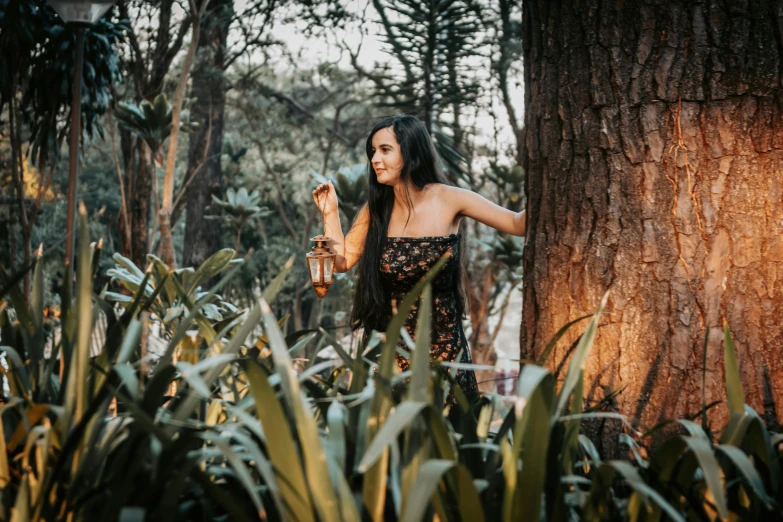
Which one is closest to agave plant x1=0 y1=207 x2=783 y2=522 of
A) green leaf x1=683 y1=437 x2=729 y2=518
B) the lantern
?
green leaf x1=683 y1=437 x2=729 y2=518

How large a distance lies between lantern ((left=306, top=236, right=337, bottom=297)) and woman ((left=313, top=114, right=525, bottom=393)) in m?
0.33

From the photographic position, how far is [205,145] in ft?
41.8

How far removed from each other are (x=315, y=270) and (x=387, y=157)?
684 mm

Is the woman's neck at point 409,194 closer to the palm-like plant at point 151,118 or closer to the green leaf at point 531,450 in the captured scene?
the green leaf at point 531,450

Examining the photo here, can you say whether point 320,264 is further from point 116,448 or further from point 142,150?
point 142,150

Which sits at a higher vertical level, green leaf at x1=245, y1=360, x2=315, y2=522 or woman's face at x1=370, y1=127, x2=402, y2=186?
woman's face at x1=370, y1=127, x2=402, y2=186

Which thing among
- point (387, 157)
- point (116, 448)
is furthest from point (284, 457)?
point (387, 157)

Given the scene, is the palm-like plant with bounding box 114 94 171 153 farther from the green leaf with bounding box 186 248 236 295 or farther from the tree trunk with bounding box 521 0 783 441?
the tree trunk with bounding box 521 0 783 441

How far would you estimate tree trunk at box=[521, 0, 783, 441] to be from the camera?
1756mm

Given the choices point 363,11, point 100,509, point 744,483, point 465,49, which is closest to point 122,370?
point 100,509

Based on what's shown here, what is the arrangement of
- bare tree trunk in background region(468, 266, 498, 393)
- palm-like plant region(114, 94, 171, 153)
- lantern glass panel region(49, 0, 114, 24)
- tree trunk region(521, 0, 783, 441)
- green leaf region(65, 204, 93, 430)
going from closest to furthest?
green leaf region(65, 204, 93, 430), tree trunk region(521, 0, 783, 441), lantern glass panel region(49, 0, 114, 24), palm-like plant region(114, 94, 171, 153), bare tree trunk in background region(468, 266, 498, 393)

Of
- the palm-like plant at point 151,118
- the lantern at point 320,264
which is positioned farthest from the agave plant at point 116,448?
the palm-like plant at point 151,118

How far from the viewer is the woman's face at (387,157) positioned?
3.30 m

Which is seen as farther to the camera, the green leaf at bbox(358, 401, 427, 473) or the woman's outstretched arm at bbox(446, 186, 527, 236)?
the woman's outstretched arm at bbox(446, 186, 527, 236)
